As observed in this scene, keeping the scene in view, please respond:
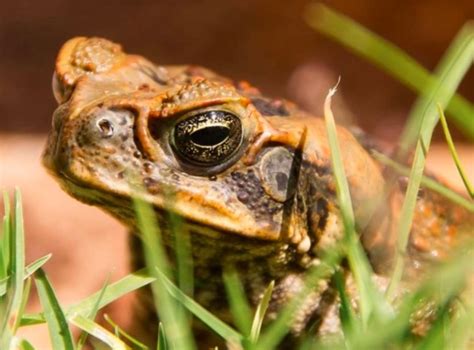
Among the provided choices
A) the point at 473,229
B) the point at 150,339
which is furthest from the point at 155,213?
the point at 473,229

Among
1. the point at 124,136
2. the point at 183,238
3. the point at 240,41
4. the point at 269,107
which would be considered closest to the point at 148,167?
the point at 124,136

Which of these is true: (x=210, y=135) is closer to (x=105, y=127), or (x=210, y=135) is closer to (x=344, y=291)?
(x=105, y=127)

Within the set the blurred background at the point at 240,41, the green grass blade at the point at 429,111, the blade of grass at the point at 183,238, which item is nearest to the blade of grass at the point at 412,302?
the green grass blade at the point at 429,111

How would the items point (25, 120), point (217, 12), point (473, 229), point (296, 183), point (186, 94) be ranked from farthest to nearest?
point (217, 12) < point (25, 120) < point (473, 229) < point (296, 183) < point (186, 94)

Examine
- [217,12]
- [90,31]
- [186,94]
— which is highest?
[186,94]

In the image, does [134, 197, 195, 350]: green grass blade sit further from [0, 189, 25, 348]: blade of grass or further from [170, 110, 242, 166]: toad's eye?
[170, 110, 242, 166]: toad's eye

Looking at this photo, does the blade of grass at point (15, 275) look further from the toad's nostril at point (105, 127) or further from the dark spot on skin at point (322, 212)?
the dark spot on skin at point (322, 212)

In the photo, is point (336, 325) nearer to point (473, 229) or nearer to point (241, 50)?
point (473, 229)
